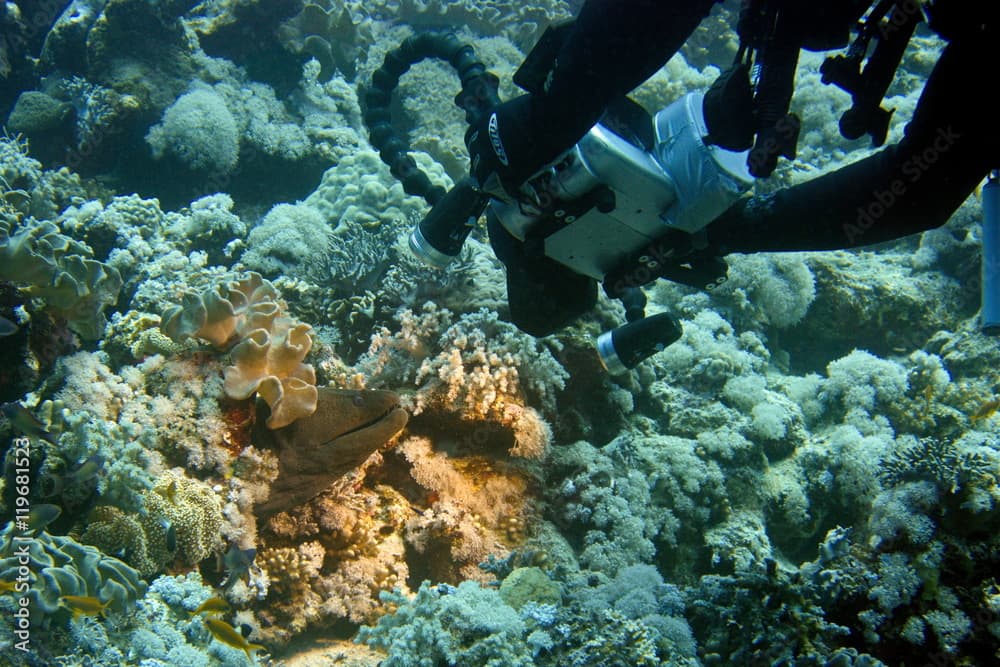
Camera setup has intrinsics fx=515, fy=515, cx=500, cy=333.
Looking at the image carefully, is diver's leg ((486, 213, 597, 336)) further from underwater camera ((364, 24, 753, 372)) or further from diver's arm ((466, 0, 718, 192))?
diver's arm ((466, 0, 718, 192))

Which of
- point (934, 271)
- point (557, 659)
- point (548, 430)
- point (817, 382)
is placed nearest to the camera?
point (557, 659)

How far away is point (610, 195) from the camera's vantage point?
2.51 m

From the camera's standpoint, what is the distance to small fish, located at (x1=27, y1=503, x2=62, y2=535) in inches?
97.1

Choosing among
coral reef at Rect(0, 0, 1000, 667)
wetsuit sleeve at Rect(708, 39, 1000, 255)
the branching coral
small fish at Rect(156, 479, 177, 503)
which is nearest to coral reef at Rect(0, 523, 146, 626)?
coral reef at Rect(0, 0, 1000, 667)

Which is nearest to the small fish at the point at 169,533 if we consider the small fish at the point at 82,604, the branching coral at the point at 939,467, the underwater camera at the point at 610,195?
the small fish at the point at 82,604

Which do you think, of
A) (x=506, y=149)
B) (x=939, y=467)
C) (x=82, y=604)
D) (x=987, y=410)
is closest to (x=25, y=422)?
(x=82, y=604)

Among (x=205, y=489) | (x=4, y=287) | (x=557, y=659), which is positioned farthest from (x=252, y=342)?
(x=557, y=659)

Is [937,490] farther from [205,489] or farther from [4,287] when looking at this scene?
[4,287]

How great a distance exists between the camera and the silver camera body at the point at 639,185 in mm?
2494

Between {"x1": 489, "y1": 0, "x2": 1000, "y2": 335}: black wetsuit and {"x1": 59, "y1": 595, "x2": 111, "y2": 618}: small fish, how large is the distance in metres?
2.62

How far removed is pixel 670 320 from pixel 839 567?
1.83m

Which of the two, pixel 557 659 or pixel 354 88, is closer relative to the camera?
pixel 557 659

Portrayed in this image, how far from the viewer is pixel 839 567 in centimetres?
314

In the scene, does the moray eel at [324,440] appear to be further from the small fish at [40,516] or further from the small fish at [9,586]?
the small fish at [9,586]
